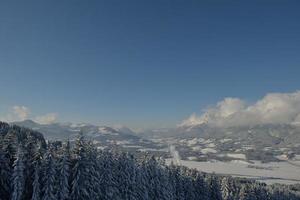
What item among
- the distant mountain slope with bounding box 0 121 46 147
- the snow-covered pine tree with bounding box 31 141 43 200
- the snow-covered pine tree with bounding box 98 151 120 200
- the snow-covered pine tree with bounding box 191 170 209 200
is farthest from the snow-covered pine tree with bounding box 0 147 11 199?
the snow-covered pine tree with bounding box 191 170 209 200

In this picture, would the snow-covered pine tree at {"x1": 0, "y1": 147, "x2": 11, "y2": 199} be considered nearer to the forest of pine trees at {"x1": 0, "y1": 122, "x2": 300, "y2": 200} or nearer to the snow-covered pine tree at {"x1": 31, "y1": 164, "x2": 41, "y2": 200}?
the forest of pine trees at {"x1": 0, "y1": 122, "x2": 300, "y2": 200}

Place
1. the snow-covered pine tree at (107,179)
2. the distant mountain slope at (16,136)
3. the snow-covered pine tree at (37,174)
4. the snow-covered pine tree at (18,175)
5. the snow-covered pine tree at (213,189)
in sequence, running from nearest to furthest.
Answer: the snow-covered pine tree at (18,175) < the snow-covered pine tree at (37,174) < the distant mountain slope at (16,136) < the snow-covered pine tree at (107,179) < the snow-covered pine tree at (213,189)

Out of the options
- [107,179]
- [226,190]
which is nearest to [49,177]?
[107,179]

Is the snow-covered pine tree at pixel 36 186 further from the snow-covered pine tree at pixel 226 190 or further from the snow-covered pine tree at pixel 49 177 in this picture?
the snow-covered pine tree at pixel 226 190

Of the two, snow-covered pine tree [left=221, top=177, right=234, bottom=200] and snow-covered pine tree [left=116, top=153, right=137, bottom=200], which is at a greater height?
snow-covered pine tree [left=116, top=153, right=137, bottom=200]

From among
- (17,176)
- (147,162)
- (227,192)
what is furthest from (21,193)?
(227,192)

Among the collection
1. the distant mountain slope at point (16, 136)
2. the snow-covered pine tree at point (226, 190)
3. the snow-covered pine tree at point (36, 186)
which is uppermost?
the distant mountain slope at point (16, 136)

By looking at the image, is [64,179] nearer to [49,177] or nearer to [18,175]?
[49,177]

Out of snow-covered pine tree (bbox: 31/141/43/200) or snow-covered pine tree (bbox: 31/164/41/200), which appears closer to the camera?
snow-covered pine tree (bbox: 31/164/41/200)

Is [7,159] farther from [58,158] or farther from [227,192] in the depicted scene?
[227,192]

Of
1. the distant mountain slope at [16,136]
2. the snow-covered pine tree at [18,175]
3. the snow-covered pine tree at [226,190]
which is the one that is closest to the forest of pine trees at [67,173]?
the snow-covered pine tree at [18,175]

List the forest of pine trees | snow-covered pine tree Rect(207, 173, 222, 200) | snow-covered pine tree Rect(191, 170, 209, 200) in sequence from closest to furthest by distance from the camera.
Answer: the forest of pine trees
snow-covered pine tree Rect(191, 170, 209, 200)
snow-covered pine tree Rect(207, 173, 222, 200)

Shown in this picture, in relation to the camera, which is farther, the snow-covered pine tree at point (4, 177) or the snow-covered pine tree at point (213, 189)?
the snow-covered pine tree at point (213, 189)
